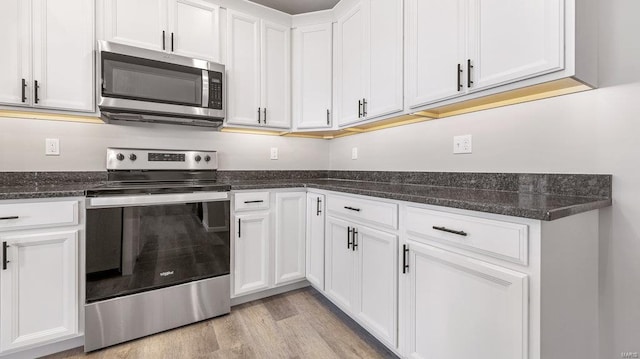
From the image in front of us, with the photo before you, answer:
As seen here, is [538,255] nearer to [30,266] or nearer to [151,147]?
[30,266]

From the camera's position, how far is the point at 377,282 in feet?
5.17

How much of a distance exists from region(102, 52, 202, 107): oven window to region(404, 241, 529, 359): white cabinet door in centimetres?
185

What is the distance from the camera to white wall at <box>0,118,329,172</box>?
184 centimetres

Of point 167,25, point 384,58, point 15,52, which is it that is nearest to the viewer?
point 15,52

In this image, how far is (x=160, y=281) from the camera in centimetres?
178

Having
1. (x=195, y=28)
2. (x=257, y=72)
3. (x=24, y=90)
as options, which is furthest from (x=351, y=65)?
(x=24, y=90)

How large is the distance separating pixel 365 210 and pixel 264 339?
1.02 meters

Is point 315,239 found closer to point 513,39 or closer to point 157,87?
point 157,87

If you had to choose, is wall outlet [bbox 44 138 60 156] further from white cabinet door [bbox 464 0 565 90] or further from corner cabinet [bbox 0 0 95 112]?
white cabinet door [bbox 464 0 565 90]

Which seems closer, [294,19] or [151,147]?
[151,147]

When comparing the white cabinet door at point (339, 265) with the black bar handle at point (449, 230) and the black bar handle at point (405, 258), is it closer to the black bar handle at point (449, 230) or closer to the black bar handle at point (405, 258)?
the black bar handle at point (405, 258)

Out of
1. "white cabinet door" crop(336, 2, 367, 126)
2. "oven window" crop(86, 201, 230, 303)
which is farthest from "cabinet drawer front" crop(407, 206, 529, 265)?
"oven window" crop(86, 201, 230, 303)

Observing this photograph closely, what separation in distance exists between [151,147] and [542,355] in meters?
2.56

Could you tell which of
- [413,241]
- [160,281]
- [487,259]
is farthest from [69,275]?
[487,259]
